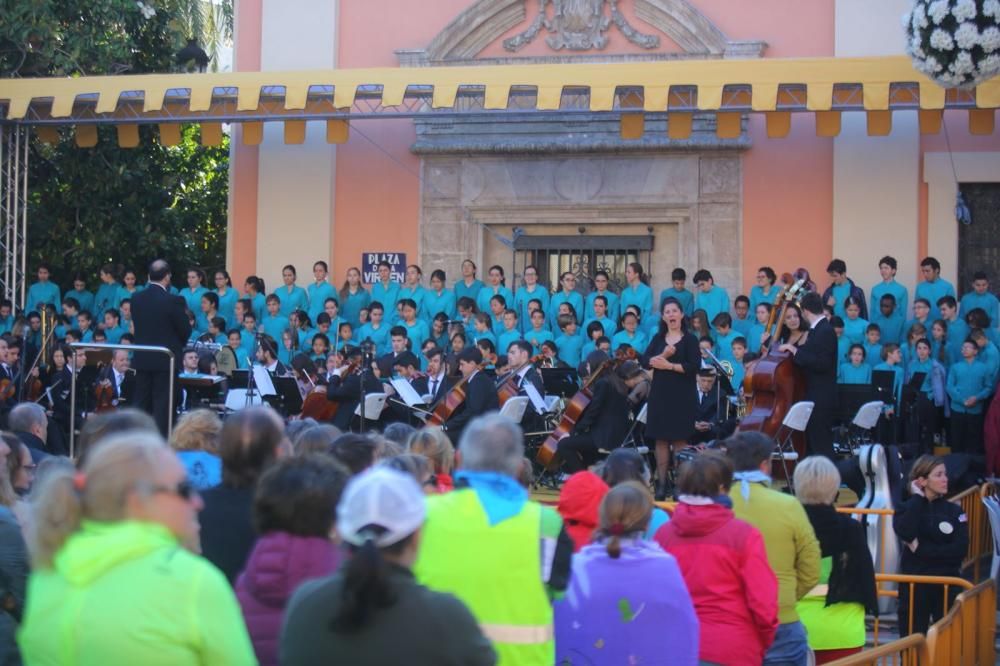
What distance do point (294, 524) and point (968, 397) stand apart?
38.8 feet

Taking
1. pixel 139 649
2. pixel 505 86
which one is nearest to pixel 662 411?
pixel 505 86

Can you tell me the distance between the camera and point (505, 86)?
15.9 metres

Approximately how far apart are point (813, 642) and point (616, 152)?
1226 cm

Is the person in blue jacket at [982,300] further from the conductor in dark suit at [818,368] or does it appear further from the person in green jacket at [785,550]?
the person in green jacket at [785,550]

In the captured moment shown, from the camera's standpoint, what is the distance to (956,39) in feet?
36.3

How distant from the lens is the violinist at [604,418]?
42.9ft

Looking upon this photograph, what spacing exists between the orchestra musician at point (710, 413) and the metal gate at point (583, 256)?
4118 millimetres

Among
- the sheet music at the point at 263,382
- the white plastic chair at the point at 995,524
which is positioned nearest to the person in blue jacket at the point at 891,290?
the white plastic chair at the point at 995,524

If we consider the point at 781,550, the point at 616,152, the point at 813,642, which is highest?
the point at 616,152

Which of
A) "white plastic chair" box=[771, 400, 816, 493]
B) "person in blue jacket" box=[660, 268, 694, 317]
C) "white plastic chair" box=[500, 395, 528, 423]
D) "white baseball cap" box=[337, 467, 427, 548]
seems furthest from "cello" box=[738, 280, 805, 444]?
"white baseball cap" box=[337, 467, 427, 548]

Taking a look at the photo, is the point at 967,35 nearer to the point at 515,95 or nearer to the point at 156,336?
the point at 156,336

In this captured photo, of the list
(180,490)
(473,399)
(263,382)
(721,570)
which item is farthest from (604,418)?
(180,490)

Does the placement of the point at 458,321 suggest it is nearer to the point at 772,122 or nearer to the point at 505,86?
the point at 505,86

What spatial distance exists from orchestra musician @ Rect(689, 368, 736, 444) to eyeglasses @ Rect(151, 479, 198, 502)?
32.6 feet
